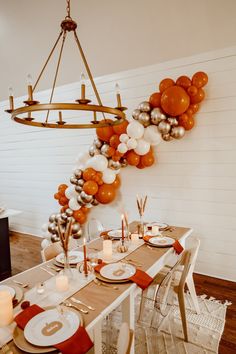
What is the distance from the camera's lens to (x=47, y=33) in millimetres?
3750

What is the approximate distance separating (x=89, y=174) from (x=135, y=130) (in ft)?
2.92

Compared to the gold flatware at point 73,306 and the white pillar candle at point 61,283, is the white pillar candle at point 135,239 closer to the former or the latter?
the white pillar candle at point 61,283

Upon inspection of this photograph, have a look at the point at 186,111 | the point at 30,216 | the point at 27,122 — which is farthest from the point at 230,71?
the point at 30,216

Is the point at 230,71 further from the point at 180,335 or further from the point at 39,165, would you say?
the point at 39,165

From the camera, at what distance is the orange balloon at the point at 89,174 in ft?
11.5

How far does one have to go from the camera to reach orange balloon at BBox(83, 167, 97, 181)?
3.51 m

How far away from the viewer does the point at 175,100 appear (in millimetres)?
2920

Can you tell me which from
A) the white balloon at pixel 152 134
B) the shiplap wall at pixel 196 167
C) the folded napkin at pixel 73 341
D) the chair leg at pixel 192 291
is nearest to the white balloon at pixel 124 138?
the white balloon at pixel 152 134

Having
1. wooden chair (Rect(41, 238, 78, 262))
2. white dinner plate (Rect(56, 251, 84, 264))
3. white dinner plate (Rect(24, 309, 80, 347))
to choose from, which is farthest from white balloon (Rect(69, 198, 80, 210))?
white dinner plate (Rect(24, 309, 80, 347))

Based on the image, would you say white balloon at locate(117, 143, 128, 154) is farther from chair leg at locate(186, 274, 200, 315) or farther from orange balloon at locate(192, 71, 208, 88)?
chair leg at locate(186, 274, 200, 315)

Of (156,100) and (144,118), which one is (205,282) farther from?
(156,100)

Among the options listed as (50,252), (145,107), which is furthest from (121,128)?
(50,252)

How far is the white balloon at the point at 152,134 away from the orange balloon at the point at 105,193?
922mm

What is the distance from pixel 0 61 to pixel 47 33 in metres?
1.43
